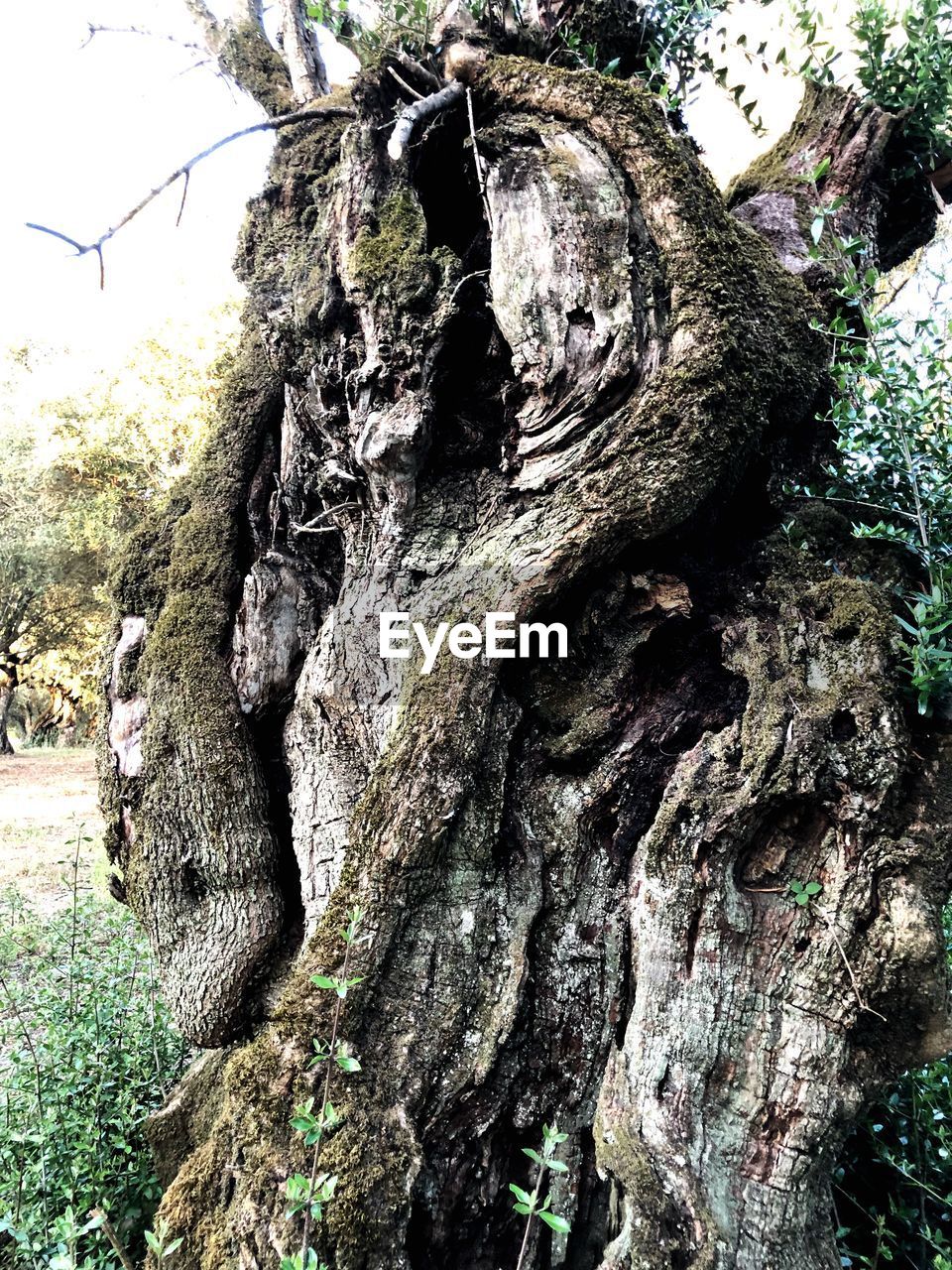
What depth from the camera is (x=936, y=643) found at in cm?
259

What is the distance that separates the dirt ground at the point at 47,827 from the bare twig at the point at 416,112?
121 inches

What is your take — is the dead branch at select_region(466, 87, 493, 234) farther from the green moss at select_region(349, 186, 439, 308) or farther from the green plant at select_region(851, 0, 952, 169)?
the green plant at select_region(851, 0, 952, 169)

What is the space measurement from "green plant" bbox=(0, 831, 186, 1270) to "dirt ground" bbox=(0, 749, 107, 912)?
69 centimetres

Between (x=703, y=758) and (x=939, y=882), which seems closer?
(x=939, y=882)

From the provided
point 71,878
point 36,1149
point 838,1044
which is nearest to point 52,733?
point 71,878

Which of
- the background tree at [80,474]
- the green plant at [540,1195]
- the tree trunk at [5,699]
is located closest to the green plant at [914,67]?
the green plant at [540,1195]

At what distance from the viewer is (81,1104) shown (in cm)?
322

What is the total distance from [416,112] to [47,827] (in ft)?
34.9

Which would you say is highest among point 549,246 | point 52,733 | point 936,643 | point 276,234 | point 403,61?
point 403,61

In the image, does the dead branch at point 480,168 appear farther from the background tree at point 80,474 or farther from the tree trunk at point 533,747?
the background tree at point 80,474

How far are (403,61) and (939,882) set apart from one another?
3.80 metres

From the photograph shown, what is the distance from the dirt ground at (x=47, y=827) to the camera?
739 centimetres

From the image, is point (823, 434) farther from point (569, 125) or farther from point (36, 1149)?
point (36, 1149)

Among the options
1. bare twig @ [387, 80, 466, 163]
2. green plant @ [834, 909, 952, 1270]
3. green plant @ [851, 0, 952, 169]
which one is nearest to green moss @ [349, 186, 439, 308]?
bare twig @ [387, 80, 466, 163]
